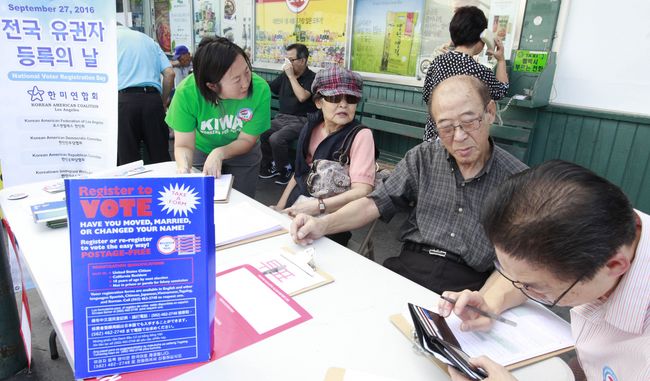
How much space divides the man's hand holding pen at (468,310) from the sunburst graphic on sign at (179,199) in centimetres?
62

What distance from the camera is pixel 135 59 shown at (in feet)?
10.2

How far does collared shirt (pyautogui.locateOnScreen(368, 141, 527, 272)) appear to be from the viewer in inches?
54.4

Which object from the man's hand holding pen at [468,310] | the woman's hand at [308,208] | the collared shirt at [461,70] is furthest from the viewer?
the collared shirt at [461,70]

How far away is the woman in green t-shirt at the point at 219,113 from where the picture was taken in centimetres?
195

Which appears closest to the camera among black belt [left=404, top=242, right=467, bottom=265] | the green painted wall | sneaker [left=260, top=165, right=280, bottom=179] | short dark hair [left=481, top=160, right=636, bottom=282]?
short dark hair [left=481, top=160, right=636, bottom=282]

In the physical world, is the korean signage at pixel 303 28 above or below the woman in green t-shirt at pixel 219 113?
above

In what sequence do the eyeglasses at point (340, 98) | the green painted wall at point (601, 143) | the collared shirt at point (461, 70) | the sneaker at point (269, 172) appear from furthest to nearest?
the sneaker at point (269, 172)
the green painted wall at point (601, 143)
the collared shirt at point (461, 70)
the eyeglasses at point (340, 98)

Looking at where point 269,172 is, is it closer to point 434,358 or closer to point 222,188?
point 222,188

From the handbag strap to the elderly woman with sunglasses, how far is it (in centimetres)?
1

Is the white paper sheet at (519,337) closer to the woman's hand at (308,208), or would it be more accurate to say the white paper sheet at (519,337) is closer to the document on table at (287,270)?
the document on table at (287,270)

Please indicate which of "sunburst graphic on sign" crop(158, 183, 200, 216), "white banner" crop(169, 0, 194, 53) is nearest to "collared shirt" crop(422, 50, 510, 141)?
"sunburst graphic on sign" crop(158, 183, 200, 216)

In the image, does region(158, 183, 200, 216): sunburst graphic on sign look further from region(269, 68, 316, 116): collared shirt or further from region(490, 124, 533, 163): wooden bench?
region(269, 68, 316, 116): collared shirt

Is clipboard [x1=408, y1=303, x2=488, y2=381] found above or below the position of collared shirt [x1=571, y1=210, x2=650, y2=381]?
below

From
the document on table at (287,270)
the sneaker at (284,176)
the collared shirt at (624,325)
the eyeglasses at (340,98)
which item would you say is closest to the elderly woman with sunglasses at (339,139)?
the eyeglasses at (340,98)
